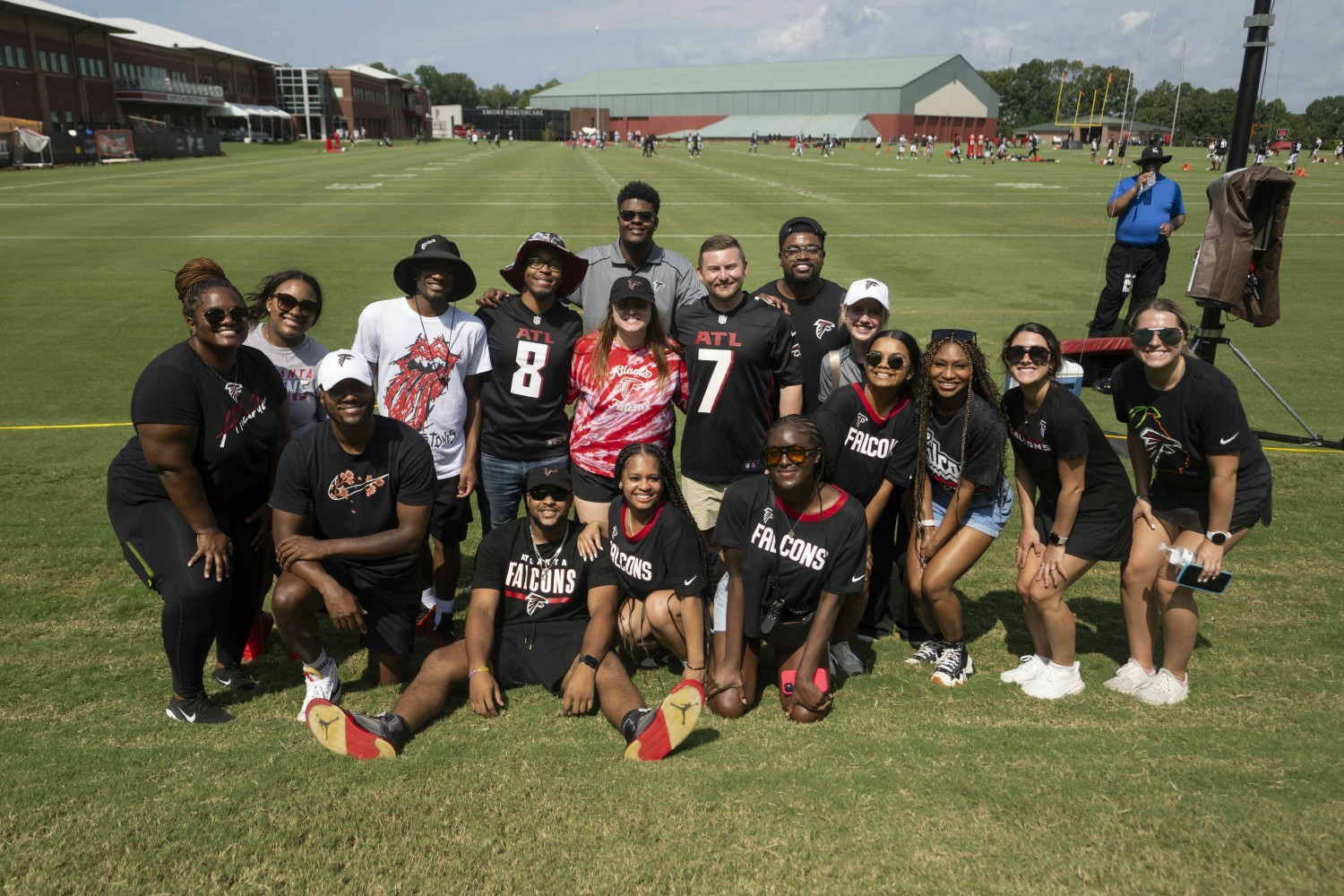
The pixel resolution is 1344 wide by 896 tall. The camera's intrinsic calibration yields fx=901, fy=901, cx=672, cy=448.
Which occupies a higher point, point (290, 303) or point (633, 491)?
point (290, 303)

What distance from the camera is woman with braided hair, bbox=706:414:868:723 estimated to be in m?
4.15

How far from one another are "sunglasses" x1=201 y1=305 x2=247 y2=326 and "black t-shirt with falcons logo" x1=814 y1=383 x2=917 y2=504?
2.76 meters

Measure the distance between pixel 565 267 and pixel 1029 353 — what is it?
2443 mm

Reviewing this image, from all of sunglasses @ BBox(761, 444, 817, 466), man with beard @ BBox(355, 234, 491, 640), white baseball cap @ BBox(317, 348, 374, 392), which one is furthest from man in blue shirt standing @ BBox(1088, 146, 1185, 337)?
white baseball cap @ BBox(317, 348, 374, 392)

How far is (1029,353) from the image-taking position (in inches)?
163

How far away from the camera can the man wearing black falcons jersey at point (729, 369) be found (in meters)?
4.67

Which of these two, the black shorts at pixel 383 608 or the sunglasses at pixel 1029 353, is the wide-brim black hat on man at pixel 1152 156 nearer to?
the sunglasses at pixel 1029 353

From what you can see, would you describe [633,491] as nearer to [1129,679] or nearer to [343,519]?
[343,519]

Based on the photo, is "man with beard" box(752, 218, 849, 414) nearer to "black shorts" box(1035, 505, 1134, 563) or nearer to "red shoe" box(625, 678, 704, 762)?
"black shorts" box(1035, 505, 1134, 563)

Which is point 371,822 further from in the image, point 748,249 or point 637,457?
point 748,249

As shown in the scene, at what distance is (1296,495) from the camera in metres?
6.90

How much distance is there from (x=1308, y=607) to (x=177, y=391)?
19.9 ft

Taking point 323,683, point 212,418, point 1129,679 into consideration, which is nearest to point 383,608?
point 323,683

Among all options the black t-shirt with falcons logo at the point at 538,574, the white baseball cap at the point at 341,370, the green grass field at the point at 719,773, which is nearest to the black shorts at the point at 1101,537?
the green grass field at the point at 719,773
